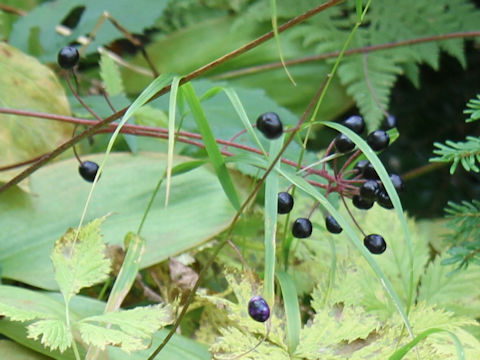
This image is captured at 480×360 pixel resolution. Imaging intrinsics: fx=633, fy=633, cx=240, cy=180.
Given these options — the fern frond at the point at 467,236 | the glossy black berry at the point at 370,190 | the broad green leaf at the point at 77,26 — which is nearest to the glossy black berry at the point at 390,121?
the fern frond at the point at 467,236

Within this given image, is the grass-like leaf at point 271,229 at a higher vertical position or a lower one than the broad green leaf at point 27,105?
lower

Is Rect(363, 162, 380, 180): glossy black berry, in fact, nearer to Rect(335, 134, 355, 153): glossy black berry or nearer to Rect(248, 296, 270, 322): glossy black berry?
Rect(335, 134, 355, 153): glossy black berry

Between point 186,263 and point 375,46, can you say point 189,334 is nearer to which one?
point 186,263

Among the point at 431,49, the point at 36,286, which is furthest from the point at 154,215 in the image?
the point at 431,49

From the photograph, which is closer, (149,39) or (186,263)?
(186,263)

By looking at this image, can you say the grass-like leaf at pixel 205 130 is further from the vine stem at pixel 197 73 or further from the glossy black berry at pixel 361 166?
the glossy black berry at pixel 361 166

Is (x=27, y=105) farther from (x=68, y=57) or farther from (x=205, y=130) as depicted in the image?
(x=205, y=130)

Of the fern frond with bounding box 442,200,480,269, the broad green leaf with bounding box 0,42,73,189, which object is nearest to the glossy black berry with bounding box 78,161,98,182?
the broad green leaf with bounding box 0,42,73,189
